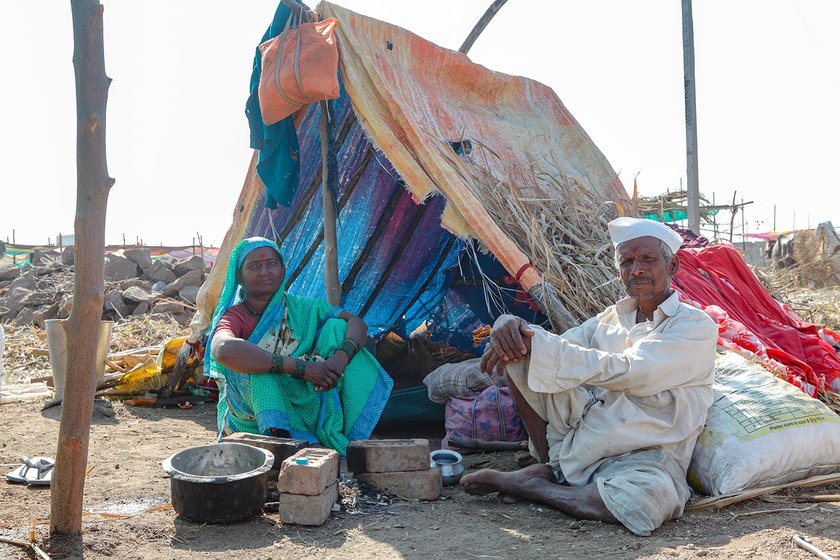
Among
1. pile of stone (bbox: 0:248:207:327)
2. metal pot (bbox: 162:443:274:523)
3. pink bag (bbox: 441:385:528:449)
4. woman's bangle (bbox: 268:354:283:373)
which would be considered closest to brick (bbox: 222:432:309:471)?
metal pot (bbox: 162:443:274:523)

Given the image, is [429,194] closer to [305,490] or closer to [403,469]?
[403,469]

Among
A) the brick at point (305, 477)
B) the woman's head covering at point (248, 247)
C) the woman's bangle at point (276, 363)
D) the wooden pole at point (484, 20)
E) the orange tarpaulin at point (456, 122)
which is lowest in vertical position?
the brick at point (305, 477)

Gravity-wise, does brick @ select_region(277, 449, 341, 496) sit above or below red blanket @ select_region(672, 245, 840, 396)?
below

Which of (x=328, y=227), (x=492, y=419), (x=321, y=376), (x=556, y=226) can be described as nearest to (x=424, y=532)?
(x=321, y=376)

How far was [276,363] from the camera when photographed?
3.76 meters

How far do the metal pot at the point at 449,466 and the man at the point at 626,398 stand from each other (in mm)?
265

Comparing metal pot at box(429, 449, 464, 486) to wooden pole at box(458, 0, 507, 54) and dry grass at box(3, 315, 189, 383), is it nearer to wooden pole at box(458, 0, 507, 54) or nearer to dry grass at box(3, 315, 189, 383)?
wooden pole at box(458, 0, 507, 54)

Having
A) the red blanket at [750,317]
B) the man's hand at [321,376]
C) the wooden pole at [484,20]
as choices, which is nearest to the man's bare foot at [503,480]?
the man's hand at [321,376]

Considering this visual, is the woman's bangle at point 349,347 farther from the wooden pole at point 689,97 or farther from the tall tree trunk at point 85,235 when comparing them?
the wooden pole at point 689,97

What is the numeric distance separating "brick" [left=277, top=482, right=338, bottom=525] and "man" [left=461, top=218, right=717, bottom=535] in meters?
0.67

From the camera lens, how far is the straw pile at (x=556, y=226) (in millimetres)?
4141

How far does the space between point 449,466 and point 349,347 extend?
3.19 feet

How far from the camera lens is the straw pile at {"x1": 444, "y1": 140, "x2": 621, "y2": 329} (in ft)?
13.6

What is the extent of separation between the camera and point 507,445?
405 centimetres
